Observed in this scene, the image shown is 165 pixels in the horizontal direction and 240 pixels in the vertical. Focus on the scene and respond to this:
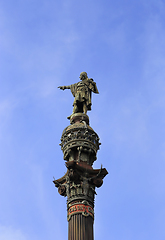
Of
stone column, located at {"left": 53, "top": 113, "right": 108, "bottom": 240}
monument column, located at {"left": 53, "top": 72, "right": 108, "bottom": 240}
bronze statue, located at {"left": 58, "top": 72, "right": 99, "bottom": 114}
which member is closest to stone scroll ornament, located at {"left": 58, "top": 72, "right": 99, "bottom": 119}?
bronze statue, located at {"left": 58, "top": 72, "right": 99, "bottom": 114}

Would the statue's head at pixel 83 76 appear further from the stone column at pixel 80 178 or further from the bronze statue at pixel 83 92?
the stone column at pixel 80 178

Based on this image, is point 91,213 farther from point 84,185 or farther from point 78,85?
point 78,85

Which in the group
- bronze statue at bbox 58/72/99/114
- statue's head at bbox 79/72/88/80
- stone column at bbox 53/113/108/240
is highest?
statue's head at bbox 79/72/88/80

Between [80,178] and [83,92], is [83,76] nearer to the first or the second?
[83,92]

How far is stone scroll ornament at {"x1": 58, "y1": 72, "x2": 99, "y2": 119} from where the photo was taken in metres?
34.2

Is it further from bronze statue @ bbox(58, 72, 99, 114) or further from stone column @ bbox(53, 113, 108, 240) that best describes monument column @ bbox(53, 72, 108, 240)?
bronze statue @ bbox(58, 72, 99, 114)

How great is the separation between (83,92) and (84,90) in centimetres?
27

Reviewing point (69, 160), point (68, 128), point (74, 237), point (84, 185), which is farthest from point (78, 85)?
point (74, 237)

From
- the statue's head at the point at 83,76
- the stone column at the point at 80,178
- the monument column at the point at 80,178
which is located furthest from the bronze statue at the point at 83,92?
the stone column at the point at 80,178

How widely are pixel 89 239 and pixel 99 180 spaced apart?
13.8 ft

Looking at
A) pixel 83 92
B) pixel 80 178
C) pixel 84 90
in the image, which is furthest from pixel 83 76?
pixel 80 178

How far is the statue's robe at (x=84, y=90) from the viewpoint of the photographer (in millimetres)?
34312

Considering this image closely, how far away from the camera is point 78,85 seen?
35.5m

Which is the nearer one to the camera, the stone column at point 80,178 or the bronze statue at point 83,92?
the stone column at point 80,178
